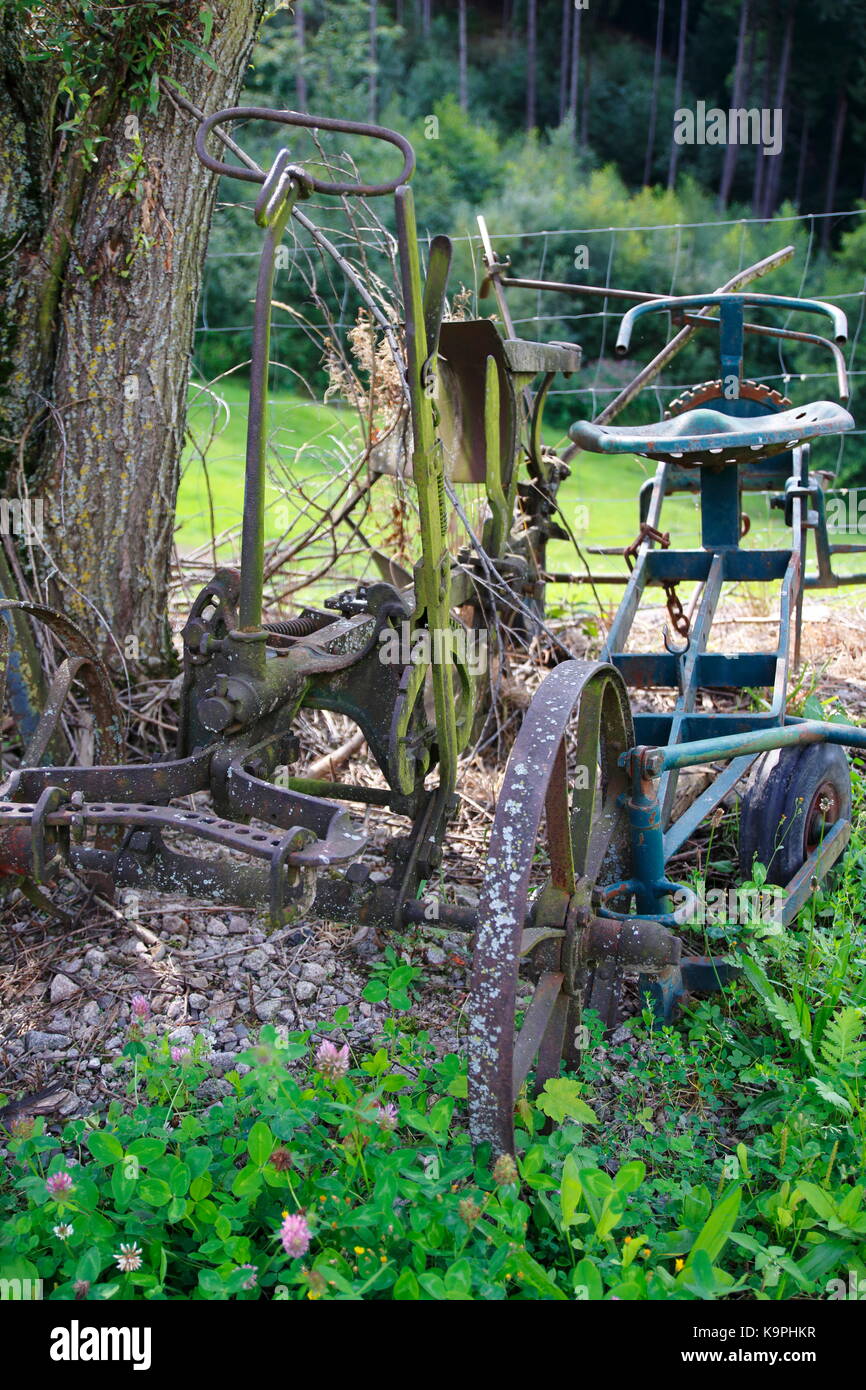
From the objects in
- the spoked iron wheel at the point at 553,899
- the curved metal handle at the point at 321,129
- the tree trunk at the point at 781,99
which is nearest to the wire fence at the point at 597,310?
the tree trunk at the point at 781,99

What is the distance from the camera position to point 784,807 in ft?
10.1

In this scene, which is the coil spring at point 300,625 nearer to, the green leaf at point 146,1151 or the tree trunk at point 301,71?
the green leaf at point 146,1151

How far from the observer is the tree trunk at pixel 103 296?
131 inches

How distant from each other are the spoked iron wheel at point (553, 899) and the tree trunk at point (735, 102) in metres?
21.6

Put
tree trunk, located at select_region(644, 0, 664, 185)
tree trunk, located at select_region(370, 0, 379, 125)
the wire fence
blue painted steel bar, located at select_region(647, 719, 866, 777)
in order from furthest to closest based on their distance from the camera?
tree trunk, located at select_region(644, 0, 664, 185)
tree trunk, located at select_region(370, 0, 379, 125)
the wire fence
blue painted steel bar, located at select_region(647, 719, 866, 777)

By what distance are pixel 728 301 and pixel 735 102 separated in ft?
69.2

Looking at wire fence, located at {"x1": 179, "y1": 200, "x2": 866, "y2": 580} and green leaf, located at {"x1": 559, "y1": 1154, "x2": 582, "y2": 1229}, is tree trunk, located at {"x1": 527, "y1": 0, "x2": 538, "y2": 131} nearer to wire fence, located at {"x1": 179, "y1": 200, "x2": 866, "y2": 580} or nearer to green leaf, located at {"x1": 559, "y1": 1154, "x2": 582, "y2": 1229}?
wire fence, located at {"x1": 179, "y1": 200, "x2": 866, "y2": 580}

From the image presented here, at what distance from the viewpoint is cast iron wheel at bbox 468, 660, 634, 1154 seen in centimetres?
199

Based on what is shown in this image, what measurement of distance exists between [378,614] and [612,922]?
3.22 feet

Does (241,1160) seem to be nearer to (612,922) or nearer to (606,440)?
(612,922)

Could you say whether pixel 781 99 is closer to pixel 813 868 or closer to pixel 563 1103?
pixel 813 868

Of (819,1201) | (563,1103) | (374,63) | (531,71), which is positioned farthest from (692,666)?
(531,71)

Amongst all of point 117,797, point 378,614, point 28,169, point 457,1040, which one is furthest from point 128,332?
point 457,1040

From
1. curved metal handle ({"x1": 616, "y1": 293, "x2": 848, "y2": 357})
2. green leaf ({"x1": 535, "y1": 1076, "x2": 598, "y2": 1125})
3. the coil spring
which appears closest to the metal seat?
curved metal handle ({"x1": 616, "y1": 293, "x2": 848, "y2": 357})
